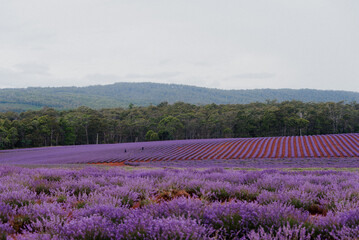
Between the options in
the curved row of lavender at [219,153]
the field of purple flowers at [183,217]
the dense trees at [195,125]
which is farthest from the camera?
the dense trees at [195,125]

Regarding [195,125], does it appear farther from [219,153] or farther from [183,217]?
[183,217]

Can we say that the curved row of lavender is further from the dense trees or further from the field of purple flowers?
the dense trees

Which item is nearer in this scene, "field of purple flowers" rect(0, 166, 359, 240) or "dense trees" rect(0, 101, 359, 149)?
"field of purple flowers" rect(0, 166, 359, 240)

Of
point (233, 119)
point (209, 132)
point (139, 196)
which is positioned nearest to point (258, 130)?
point (233, 119)

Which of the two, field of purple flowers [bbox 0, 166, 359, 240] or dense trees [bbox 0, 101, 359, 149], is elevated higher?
field of purple flowers [bbox 0, 166, 359, 240]

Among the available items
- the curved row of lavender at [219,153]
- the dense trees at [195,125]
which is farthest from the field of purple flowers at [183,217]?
the dense trees at [195,125]

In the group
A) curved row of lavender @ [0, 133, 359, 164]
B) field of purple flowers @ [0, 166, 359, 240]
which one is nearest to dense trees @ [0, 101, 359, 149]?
curved row of lavender @ [0, 133, 359, 164]

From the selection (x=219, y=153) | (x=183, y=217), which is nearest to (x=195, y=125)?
(x=219, y=153)

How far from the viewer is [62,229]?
2.29 metres

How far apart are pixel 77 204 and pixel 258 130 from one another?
74685 mm

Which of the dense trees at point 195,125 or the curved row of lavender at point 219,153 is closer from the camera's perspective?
the curved row of lavender at point 219,153

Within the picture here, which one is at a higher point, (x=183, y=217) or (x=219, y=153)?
(x=183, y=217)

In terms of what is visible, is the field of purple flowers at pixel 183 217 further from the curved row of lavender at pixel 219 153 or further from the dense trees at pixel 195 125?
the dense trees at pixel 195 125

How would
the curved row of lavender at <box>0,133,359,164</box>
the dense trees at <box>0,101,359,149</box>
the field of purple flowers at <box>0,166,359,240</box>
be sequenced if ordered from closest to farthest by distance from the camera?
the field of purple flowers at <box>0,166,359,240</box> < the curved row of lavender at <box>0,133,359,164</box> < the dense trees at <box>0,101,359,149</box>
